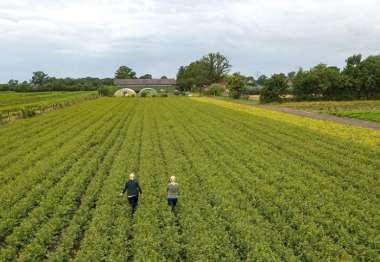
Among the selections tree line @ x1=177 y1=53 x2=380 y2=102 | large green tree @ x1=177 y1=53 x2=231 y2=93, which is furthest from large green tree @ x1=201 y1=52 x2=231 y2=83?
tree line @ x1=177 y1=53 x2=380 y2=102

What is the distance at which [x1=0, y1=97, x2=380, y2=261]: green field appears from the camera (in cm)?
866

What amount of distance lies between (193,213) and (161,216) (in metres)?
1.03

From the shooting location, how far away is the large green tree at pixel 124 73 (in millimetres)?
189875

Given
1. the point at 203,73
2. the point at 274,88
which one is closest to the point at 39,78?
the point at 203,73

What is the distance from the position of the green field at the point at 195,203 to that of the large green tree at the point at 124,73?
173 meters

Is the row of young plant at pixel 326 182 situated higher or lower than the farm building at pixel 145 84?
lower

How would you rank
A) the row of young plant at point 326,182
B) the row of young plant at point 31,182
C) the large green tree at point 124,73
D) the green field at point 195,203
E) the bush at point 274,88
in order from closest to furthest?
the green field at point 195,203 < the row of young plant at point 326,182 < the row of young plant at point 31,182 < the bush at point 274,88 < the large green tree at point 124,73

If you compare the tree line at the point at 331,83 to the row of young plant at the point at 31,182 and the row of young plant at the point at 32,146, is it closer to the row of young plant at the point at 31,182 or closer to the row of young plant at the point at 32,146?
the row of young plant at the point at 32,146

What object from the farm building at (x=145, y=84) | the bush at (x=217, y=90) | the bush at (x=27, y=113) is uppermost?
the farm building at (x=145, y=84)

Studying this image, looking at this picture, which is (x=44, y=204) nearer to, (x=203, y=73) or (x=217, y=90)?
(x=217, y=90)

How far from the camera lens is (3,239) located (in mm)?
9492

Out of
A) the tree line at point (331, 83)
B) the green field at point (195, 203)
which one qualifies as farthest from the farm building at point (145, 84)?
the green field at point (195, 203)

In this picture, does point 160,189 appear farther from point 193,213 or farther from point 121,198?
point 193,213

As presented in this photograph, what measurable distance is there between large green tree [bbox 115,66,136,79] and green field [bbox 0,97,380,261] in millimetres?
172955
